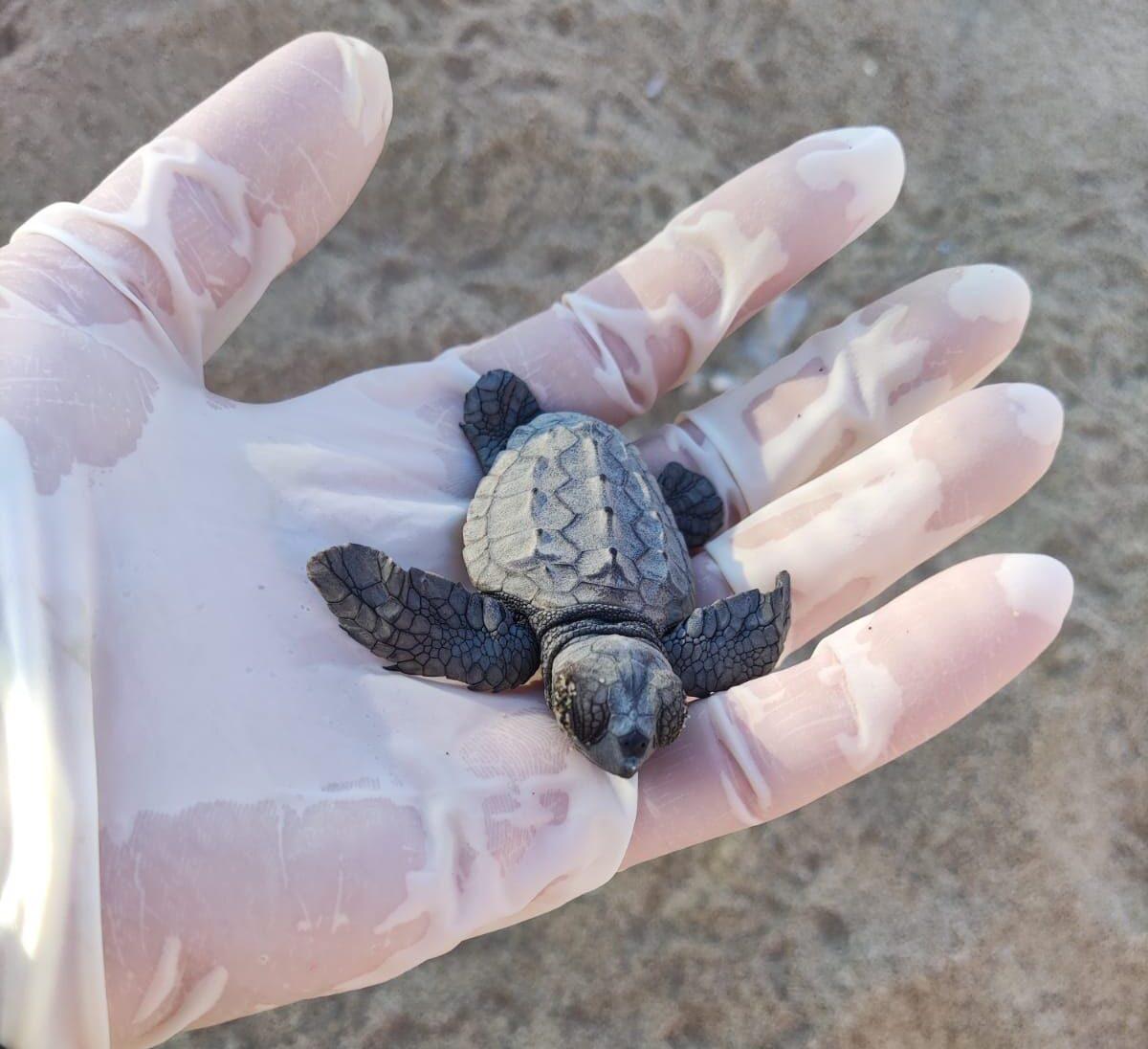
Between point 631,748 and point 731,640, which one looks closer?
point 631,748

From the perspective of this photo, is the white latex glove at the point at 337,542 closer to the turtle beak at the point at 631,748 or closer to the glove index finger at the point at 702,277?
the glove index finger at the point at 702,277

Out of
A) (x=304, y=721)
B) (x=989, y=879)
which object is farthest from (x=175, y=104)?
(x=989, y=879)

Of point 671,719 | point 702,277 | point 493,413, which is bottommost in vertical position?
point 671,719

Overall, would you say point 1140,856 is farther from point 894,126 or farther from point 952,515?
point 894,126

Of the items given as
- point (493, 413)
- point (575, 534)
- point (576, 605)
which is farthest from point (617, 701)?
point (493, 413)

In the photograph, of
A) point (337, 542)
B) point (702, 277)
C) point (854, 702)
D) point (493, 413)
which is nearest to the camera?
point (854, 702)

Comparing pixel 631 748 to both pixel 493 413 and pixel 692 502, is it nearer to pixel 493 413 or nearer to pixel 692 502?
pixel 692 502
